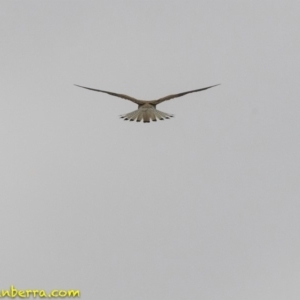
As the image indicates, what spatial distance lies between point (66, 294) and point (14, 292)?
3.43m

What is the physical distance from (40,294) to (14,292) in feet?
5.94

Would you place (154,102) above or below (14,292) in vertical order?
above

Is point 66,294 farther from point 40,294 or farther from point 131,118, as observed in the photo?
point 131,118

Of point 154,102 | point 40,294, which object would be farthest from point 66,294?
point 154,102

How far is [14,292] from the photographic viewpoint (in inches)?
2165

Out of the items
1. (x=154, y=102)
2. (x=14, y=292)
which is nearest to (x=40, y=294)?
(x=14, y=292)

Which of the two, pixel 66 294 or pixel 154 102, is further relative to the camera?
pixel 66 294

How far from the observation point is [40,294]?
5600 cm

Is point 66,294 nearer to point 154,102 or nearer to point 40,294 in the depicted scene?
point 40,294

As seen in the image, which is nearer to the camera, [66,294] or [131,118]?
[131,118]

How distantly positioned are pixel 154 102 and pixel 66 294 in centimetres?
1838

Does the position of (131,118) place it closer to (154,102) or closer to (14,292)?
(154,102)

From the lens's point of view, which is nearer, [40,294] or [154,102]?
[154,102]

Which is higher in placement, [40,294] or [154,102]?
[154,102]
